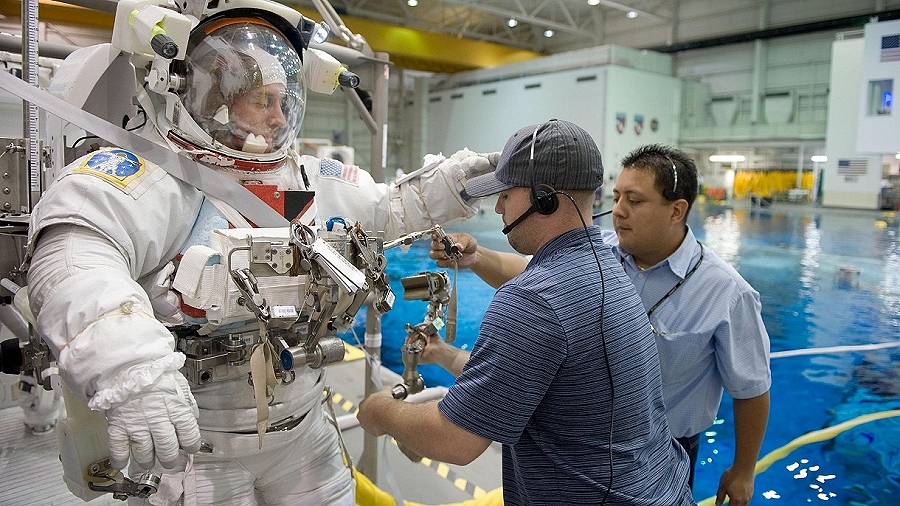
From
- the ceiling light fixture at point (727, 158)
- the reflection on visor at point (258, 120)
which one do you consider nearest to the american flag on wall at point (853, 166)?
the ceiling light fixture at point (727, 158)

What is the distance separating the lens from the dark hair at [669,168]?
2.08 metres

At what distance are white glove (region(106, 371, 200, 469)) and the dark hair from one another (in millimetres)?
1625

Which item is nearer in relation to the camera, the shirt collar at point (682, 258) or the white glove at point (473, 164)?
the shirt collar at point (682, 258)

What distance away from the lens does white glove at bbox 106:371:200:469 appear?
1.21m

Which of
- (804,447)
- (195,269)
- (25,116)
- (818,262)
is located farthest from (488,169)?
(818,262)

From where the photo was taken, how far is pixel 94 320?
4.12ft

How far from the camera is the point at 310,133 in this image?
18.8 metres

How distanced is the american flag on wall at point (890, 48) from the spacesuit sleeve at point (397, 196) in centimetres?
1218

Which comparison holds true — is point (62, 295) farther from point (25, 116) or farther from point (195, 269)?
point (25, 116)

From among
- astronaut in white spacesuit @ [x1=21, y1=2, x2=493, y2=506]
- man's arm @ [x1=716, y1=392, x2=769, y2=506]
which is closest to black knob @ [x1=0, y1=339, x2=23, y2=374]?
astronaut in white spacesuit @ [x1=21, y1=2, x2=493, y2=506]

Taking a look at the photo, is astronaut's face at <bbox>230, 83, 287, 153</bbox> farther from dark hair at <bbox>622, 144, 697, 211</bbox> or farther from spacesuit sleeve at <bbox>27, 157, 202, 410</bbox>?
dark hair at <bbox>622, 144, 697, 211</bbox>

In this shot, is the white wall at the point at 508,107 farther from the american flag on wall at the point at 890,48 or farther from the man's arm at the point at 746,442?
the man's arm at the point at 746,442

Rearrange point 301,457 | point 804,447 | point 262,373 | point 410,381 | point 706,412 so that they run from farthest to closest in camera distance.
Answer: point 804,447 < point 706,412 < point 301,457 < point 410,381 < point 262,373

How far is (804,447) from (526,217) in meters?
Answer: 3.78
